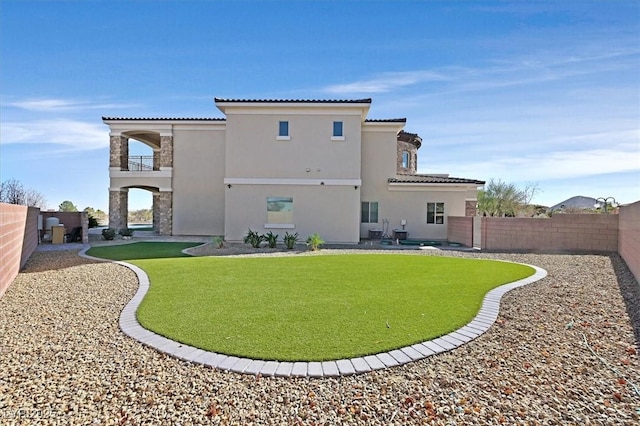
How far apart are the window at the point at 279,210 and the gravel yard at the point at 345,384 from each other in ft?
45.0

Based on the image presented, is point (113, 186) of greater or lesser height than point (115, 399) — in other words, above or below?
above

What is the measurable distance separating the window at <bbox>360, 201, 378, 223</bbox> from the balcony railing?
50.6 feet

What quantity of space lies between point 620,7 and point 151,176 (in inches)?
950

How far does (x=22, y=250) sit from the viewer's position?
1105cm

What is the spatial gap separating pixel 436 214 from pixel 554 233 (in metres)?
7.64

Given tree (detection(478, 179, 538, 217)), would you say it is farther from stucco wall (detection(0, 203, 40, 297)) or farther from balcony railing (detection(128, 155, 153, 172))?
stucco wall (detection(0, 203, 40, 297))

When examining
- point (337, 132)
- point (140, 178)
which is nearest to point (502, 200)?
point (337, 132)

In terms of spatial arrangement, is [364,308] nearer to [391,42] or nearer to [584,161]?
[391,42]

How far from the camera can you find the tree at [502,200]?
1166 inches

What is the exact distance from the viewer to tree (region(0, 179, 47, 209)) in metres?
24.1

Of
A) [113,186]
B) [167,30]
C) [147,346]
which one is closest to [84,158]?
[113,186]

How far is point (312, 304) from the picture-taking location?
6.86 metres

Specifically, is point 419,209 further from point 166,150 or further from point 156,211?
point 156,211

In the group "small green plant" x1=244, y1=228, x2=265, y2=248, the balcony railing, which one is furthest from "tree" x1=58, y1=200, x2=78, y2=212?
"small green plant" x1=244, y1=228, x2=265, y2=248
